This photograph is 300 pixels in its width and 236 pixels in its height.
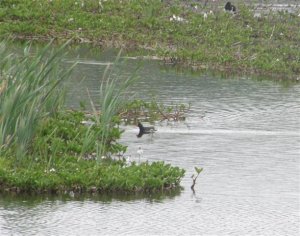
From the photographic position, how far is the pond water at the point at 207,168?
10328mm

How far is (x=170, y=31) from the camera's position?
2359 centimetres

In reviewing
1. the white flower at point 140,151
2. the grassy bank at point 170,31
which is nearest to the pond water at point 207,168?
the white flower at point 140,151

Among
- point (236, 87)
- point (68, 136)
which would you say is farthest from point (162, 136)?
point (236, 87)

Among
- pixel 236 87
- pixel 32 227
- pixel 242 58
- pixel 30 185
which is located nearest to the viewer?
pixel 32 227

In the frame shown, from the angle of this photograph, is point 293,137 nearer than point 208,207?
No

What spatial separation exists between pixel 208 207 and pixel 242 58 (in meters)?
11.1

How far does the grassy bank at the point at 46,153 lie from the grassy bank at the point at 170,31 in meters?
9.07

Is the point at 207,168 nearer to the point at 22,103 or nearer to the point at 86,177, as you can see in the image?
the point at 86,177

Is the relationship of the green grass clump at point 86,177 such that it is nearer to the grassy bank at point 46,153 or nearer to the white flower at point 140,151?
the grassy bank at point 46,153

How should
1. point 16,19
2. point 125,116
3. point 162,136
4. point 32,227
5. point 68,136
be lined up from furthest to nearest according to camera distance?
point 16,19 → point 125,116 → point 162,136 → point 68,136 → point 32,227

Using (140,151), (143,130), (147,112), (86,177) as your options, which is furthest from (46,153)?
(147,112)

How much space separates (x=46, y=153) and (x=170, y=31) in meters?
12.1

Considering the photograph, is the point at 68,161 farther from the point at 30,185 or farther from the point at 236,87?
the point at 236,87

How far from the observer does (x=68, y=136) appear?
502 inches
